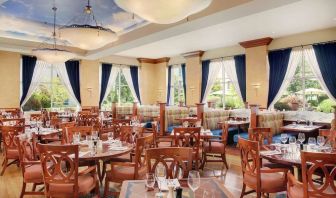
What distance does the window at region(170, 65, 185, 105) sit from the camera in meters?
13.6

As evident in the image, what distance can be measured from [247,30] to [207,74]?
12.3ft

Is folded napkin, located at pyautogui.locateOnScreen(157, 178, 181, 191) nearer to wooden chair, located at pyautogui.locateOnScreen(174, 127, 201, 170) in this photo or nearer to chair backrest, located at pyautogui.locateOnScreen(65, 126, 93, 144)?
wooden chair, located at pyautogui.locateOnScreen(174, 127, 201, 170)

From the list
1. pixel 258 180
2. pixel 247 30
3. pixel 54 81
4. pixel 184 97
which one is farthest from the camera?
pixel 184 97

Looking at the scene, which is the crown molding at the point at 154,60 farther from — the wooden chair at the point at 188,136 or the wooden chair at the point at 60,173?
the wooden chair at the point at 60,173

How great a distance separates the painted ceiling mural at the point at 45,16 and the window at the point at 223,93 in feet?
16.7

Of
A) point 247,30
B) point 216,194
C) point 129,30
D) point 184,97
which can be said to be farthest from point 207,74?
point 216,194

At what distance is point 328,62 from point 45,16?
345 inches

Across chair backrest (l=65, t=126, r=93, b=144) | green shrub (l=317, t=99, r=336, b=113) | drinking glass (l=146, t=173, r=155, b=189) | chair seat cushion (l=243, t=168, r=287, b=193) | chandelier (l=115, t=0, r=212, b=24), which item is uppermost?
chandelier (l=115, t=0, r=212, b=24)

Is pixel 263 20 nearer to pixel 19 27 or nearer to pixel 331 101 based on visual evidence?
pixel 331 101

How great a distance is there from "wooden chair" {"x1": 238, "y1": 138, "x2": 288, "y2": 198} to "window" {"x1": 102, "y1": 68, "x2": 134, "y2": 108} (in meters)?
10.9

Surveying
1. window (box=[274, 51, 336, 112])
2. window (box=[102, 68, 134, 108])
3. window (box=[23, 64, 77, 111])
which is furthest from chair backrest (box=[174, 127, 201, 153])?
window (box=[102, 68, 134, 108])

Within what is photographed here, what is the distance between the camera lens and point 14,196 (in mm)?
3859

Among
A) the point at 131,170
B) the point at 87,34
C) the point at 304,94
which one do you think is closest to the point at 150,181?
the point at 131,170

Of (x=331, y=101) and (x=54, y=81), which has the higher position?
(x=54, y=81)
